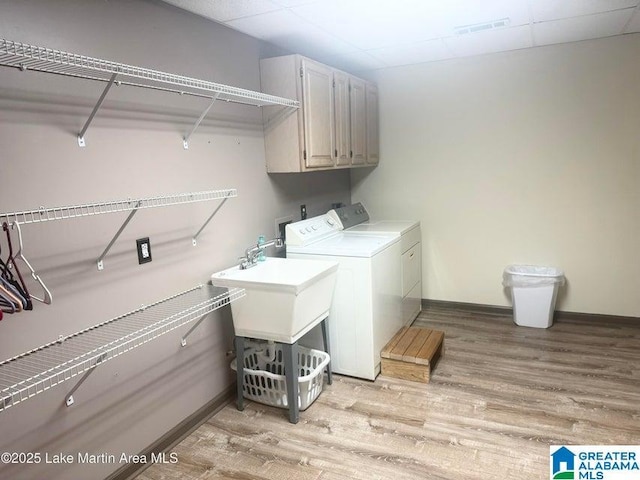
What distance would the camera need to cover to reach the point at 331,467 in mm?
2109

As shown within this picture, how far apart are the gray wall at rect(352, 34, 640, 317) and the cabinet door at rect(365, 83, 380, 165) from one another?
116 millimetres

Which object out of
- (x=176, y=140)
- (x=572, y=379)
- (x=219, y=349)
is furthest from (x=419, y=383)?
(x=176, y=140)

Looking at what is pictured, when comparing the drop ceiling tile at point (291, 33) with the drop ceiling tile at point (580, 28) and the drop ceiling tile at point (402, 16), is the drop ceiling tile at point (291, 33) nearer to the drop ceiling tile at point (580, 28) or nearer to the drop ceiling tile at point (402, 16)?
the drop ceiling tile at point (402, 16)

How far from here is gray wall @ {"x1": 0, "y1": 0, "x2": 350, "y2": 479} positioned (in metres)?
1.64

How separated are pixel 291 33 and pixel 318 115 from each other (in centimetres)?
54

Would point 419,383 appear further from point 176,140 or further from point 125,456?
point 176,140

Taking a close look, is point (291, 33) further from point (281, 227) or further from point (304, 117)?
point (281, 227)

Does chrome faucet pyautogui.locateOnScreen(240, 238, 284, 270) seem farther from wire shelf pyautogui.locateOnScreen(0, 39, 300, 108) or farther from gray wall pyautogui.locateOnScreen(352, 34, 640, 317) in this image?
gray wall pyautogui.locateOnScreen(352, 34, 640, 317)

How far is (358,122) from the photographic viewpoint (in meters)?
3.73

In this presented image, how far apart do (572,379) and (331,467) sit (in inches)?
66.6

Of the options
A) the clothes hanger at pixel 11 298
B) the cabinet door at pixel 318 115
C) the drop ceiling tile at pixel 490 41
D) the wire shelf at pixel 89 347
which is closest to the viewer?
the clothes hanger at pixel 11 298

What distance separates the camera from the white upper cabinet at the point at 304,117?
289cm

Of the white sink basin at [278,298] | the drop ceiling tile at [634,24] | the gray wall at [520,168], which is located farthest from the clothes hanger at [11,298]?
the drop ceiling tile at [634,24]

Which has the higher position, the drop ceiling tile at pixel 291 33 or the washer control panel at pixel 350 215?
the drop ceiling tile at pixel 291 33
